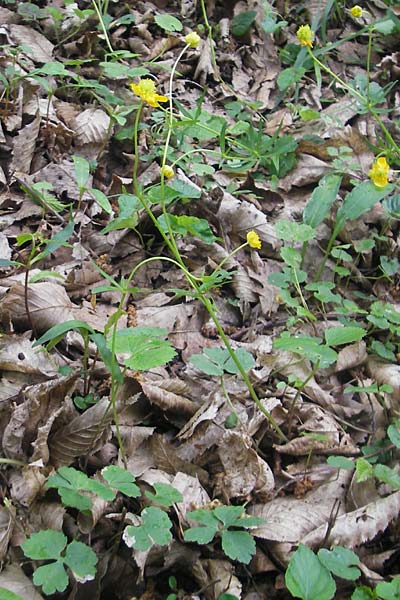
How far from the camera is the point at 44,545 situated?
1188 mm

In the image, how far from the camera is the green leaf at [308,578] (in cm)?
121

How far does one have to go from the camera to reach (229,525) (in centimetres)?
134

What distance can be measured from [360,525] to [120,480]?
24.0 inches

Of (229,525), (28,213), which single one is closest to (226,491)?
(229,525)

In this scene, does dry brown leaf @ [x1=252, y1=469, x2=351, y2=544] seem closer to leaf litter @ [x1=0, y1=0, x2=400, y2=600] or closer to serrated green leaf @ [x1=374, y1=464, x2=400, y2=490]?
leaf litter @ [x1=0, y1=0, x2=400, y2=600]

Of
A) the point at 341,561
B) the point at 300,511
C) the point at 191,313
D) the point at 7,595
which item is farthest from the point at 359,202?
the point at 7,595

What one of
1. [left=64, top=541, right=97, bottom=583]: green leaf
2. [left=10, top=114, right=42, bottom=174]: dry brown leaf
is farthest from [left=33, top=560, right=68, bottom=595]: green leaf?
[left=10, top=114, right=42, bottom=174]: dry brown leaf

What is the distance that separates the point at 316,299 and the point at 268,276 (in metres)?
0.21

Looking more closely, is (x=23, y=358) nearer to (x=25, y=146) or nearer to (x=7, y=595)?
(x=7, y=595)

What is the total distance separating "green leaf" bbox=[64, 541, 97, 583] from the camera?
1.17 m

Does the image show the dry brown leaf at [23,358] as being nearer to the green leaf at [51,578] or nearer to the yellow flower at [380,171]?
the green leaf at [51,578]

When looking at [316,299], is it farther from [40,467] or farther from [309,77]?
[309,77]

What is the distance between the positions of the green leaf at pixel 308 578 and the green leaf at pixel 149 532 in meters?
0.26

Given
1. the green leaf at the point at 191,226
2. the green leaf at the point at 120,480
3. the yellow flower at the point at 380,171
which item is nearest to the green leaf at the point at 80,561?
the green leaf at the point at 120,480
